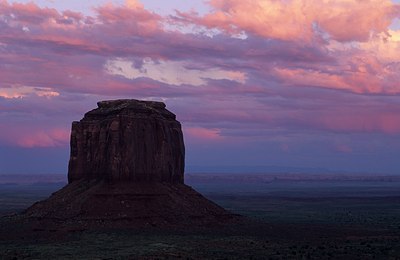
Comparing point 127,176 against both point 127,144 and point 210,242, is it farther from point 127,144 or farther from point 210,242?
point 210,242

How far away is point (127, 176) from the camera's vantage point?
88875 millimetres

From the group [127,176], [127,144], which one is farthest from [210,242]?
[127,144]

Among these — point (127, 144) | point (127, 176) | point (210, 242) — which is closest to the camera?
point (210, 242)

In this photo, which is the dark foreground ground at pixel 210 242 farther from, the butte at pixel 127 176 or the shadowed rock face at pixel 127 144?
the shadowed rock face at pixel 127 144

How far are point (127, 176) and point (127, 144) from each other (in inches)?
160

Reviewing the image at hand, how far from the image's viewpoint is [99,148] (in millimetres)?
91000

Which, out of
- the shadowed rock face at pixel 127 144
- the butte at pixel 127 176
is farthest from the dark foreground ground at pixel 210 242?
the shadowed rock face at pixel 127 144

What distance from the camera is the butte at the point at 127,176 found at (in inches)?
3346

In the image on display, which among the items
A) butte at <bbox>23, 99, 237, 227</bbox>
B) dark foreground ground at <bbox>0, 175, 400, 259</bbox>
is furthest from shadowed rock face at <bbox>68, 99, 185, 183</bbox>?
dark foreground ground at <bbox>0, 175, 400, 259</bbox>

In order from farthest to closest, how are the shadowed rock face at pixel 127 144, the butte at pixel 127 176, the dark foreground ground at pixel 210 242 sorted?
the shadowed rock face at pixel 127 144 < the butte at pixel 127 176 < the dark foreground ground at pixel 210 242

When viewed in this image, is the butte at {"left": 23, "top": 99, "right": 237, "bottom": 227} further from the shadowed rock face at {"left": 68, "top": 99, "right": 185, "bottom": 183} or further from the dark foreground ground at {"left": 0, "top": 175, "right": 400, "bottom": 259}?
the dark foreground ground at {"left": 0, "top": 175, "right": 400, "bottom": 259}

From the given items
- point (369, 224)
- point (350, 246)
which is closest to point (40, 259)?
point (350, 246)

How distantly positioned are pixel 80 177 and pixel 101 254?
110 feet

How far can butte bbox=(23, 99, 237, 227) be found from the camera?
85.0m
